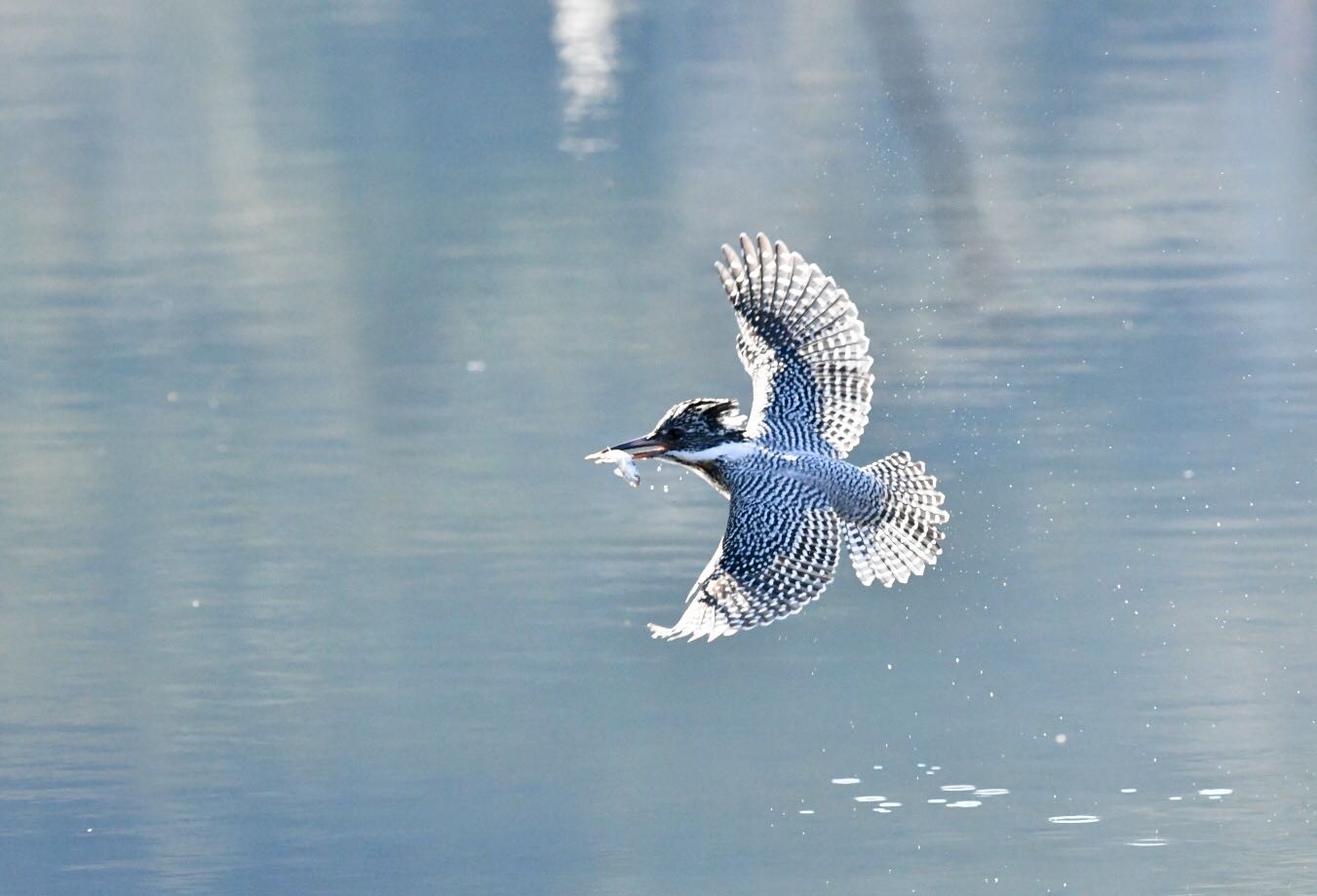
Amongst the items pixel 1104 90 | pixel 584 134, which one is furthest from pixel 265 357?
pixel 1104 90

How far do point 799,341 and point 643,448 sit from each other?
0.58 meters

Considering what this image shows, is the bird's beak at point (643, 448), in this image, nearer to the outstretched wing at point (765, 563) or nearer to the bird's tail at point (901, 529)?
the outstretched wing at point (765, 563)

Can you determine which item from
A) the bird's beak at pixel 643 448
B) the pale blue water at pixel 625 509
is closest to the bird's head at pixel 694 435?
the bird's beak at pixel 643 448

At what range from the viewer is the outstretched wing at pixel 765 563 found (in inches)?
243

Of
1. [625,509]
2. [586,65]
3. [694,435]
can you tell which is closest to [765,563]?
[694,435]

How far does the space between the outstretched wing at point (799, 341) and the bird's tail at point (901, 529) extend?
0.34 meters

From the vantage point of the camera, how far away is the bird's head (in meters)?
6.67

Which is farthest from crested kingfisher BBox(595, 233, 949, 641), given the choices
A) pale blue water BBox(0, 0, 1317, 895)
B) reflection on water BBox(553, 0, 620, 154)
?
reflection on water BBox(553, 0, 620, 154)

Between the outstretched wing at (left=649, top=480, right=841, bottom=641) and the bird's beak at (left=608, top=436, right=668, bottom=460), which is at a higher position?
the bird's beak at (left=608, top=436, right=668, bottom=460)

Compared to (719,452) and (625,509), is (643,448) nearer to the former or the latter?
(719,452)

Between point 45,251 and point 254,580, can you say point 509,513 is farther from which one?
point 45,251

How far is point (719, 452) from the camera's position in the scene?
21.7 feet

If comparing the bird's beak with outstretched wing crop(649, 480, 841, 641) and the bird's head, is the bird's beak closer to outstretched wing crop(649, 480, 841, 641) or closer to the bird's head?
the bird's head

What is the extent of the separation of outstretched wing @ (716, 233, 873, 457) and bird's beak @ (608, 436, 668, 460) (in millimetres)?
348
